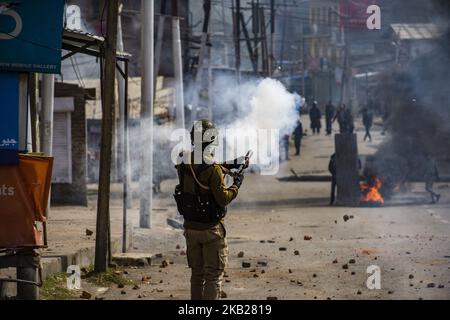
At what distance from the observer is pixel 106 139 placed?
459 inches

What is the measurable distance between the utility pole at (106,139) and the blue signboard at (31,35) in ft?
7.40

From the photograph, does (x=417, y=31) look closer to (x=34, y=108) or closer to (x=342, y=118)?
(x=342, y=118)

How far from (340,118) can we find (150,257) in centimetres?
2992

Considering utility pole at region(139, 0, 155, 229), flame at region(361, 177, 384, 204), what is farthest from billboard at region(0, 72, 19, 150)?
flame at region(361, 177, 384, 204)

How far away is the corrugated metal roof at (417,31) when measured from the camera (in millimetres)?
32506

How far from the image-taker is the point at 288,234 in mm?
17766

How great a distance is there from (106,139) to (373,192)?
550 inches

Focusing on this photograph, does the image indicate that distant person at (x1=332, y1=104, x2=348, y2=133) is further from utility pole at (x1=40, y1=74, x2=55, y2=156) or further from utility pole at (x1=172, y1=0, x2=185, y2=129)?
utility pole at (x1=40, y1=74, x2=55, y2=156)

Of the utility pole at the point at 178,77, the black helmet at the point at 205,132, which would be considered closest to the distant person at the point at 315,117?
the utility pole at the point at 178,77

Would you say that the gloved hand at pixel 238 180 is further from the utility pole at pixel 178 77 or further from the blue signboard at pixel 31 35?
the utility pole at pixel 178 77

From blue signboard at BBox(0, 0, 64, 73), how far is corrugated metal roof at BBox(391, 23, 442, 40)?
2367 cm

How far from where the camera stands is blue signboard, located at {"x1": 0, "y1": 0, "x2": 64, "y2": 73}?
9000 millimetres

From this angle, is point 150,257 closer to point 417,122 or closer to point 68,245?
point 68,245
